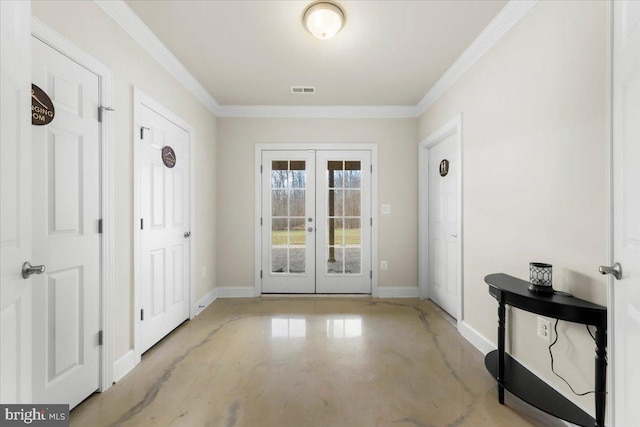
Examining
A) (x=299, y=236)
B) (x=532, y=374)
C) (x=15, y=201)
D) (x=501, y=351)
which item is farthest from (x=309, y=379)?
(x=299, y=236)

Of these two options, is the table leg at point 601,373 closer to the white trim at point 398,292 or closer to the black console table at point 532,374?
the black console table at point 532,374

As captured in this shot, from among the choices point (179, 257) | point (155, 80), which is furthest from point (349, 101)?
point (179, 257)

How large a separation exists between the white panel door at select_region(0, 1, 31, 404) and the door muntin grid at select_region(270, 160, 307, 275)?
290 cm

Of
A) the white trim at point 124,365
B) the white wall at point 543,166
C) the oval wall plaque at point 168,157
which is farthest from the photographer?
the oval wall plaque at point 168,157

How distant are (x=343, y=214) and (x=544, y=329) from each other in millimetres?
2565

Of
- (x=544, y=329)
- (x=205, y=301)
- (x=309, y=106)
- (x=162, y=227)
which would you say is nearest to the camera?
(x=544, y=329)

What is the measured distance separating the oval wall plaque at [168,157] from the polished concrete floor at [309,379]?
1.64 meters

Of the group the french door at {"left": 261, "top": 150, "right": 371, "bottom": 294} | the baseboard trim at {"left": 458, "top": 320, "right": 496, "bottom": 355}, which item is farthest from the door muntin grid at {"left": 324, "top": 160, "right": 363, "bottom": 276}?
the baseboard trim at {"left": 458, "top": 320, "right": 496, "bottom": 355}

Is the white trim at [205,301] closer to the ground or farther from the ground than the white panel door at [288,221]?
closer to the ground

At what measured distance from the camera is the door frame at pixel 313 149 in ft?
12.8

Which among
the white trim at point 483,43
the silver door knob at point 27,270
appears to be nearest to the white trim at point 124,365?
the silver door knob at point 27,270

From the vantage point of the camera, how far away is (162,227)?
2615 mm
